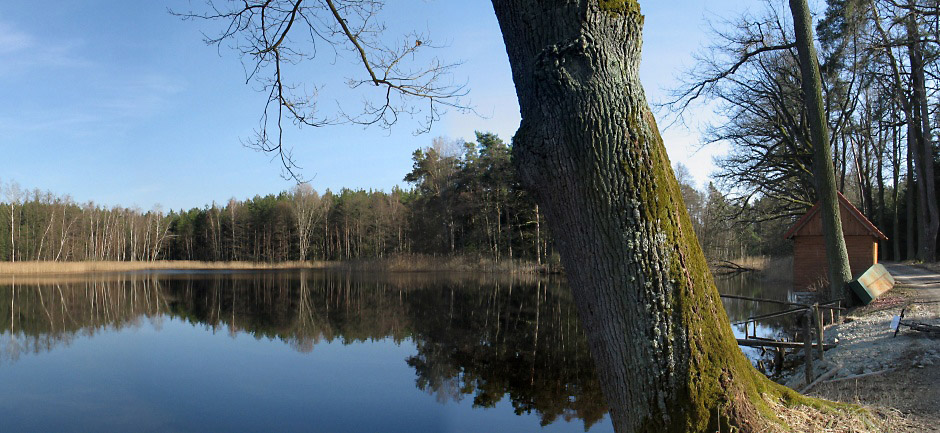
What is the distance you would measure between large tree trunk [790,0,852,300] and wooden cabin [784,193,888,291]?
3779 millimetres

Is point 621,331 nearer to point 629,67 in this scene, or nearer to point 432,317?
point 629,67

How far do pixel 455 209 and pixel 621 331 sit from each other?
34765 mm

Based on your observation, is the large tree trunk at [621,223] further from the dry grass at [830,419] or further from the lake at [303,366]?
the lake at [303,366]

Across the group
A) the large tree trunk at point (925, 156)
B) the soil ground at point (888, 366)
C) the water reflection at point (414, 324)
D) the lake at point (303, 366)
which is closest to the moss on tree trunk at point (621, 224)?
the soil ground at point (888, 366)

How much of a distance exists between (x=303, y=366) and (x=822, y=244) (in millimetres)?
13621

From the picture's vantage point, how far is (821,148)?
34.3ft

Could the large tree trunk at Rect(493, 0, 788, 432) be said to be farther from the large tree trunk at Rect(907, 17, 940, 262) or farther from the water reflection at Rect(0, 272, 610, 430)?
the large tree trunk at Rect(907, 17, 940, 262)

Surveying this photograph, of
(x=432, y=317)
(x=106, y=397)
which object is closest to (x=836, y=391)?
(x=106, y=397)

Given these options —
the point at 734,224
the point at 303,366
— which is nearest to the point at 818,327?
the point at 303,366

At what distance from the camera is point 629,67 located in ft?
9.16

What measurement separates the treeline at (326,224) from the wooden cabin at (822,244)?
19.4 meters

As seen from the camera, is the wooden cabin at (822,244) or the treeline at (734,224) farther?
the treeline at (734,224)

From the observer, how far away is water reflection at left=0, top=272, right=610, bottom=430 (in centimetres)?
890

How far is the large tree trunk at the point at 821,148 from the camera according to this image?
33.7ft
